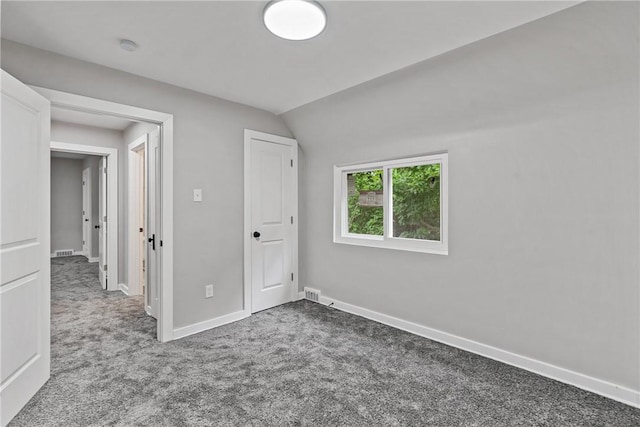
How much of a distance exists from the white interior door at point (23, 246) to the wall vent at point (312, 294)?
8.40 ft

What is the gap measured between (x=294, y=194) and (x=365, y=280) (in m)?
1.37

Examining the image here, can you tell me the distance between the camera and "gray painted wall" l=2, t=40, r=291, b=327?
8.98 ft

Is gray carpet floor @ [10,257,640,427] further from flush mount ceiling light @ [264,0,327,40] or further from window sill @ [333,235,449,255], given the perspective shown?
flush mount ceiling light @ [264,0,327,40]

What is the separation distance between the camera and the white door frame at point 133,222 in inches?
171

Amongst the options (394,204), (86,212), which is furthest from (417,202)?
(86,212)

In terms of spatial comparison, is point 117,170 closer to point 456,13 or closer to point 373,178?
point 373,178

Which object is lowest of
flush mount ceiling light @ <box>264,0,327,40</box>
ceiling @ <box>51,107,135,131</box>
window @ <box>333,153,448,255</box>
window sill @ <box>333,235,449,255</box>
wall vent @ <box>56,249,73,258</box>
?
wall vent @ <box>56,249,73,258</box>

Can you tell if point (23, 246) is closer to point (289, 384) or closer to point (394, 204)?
point (289, 384)

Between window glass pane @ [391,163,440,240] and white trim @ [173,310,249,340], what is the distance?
1866 millimetres

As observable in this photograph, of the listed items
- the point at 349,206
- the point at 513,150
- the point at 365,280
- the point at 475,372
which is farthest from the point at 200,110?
the point at 475,372

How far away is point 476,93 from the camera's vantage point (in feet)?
8.14

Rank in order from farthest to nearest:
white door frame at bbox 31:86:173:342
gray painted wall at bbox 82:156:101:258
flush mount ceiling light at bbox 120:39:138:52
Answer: gray painted wall at bbox 82:156:101:258 < white door frame at bbox 31:86:173:342 < flush mount ceiling light at bbox 120:39:138:52

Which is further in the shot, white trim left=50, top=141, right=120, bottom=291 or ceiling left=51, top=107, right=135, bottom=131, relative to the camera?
white trim left=50, top=141, right=120, bottom=291

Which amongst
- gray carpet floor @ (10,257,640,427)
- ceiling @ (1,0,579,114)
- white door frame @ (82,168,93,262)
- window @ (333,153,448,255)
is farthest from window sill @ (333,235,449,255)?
white door frame @ (82,168,93,262)
